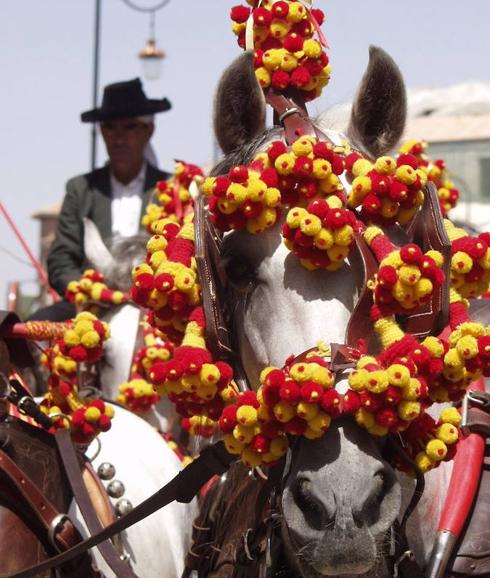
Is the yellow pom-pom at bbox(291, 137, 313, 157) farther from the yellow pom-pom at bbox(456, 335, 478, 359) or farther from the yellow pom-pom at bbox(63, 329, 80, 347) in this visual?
the yellow pom-pom at bbox(63, 329, 80, 347)

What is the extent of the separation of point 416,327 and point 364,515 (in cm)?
70

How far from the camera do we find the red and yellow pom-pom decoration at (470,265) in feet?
13.2

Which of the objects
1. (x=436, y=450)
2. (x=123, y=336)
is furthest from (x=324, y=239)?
(x=123, y=336)

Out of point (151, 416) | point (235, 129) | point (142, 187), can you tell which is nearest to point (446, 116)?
point (142, 187)

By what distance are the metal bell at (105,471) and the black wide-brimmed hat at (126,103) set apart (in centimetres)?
391

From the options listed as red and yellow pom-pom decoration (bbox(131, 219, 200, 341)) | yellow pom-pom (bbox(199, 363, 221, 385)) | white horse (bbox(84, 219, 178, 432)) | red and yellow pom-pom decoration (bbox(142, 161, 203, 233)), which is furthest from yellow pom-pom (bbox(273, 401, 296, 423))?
white horse (bbox(84, 219, 178, 432))

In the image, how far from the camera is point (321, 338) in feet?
12.2

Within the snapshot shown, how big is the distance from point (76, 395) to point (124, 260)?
2.52 metres

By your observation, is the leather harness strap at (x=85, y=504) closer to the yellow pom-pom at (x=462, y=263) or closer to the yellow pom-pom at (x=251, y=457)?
the yellow pom-pom at (x=251, y=457)

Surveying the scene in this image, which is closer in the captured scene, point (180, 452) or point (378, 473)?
point (378, 473)

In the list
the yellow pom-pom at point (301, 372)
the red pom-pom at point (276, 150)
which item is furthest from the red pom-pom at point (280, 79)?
the yellow pom-pom at point (301, 372)

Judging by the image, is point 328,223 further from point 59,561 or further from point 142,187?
point 142,187

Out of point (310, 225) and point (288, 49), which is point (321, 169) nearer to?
point (310, 225)

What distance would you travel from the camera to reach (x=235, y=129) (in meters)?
4.36
